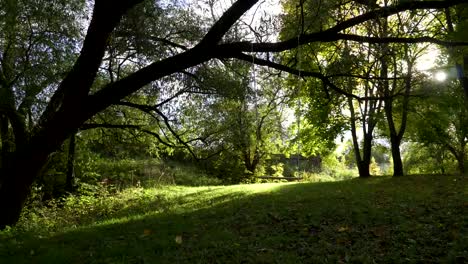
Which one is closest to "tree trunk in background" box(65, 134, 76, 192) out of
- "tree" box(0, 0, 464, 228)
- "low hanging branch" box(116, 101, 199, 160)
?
"low hanging branch" box(116, 101, 199, 160)

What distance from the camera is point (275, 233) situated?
660 cm

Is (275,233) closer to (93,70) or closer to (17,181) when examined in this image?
(93,70)

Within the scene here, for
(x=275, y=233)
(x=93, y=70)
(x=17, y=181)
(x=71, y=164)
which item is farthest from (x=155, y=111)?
(x=71, y=164)

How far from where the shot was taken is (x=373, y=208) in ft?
26.9

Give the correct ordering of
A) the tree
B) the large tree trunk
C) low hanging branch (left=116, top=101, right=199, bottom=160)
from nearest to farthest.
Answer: the tree, the large tree trunk, low hanging branch (left=116, top=101, right=199, bottom=160)

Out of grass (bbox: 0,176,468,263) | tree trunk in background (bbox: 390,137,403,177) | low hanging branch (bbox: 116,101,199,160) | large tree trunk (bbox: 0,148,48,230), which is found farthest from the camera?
tree trunk in background (bbox: 390,137,403,177)

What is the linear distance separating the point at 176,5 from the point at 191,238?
16.9 ft

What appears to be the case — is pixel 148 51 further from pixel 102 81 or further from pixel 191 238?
pixel 191 238

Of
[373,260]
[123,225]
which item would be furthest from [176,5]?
[373,260]

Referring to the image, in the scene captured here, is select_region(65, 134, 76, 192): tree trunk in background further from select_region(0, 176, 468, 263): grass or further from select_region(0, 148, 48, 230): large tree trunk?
Answer: select_region(0, 148, 48, 230): large tree trunk

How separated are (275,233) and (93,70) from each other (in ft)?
13.1

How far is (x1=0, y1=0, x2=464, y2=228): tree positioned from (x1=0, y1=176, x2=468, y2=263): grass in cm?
119

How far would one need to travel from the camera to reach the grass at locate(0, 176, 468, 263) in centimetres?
530

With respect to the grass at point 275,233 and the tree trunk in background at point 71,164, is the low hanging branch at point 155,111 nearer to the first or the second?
the grass at point 275,233
